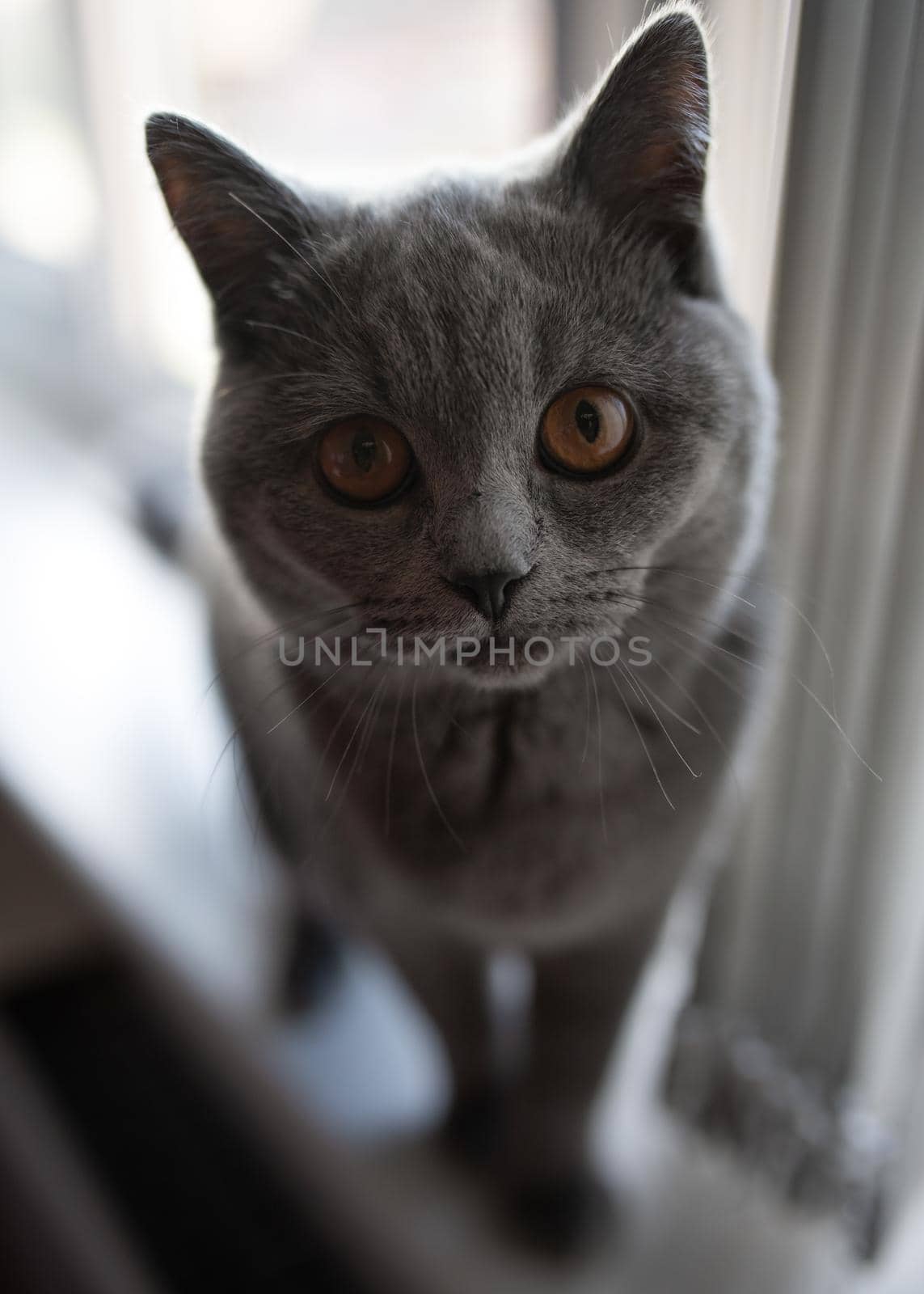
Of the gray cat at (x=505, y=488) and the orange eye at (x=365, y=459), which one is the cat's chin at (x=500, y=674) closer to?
the gray cat at (x=505, y=488)

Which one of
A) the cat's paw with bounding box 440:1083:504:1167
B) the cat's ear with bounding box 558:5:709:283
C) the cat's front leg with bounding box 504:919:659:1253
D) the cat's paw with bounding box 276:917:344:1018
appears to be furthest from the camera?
the cat's paw with bounding box 276:917:344:1018

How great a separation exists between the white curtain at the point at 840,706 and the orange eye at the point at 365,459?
269 mm

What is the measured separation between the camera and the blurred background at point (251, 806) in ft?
2.06

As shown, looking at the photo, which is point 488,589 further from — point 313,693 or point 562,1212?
point 562,1212

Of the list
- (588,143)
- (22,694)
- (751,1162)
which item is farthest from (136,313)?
(751,1162)

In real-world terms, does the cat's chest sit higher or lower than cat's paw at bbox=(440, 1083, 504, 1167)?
higher

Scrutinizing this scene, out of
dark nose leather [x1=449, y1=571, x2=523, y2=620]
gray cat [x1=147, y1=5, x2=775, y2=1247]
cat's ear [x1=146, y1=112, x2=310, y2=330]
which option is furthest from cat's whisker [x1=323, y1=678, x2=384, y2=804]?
cat's ear [x1=146, y1=112, x2=310, y2=330]

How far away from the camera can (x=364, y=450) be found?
58cm

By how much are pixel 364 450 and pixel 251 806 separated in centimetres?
45

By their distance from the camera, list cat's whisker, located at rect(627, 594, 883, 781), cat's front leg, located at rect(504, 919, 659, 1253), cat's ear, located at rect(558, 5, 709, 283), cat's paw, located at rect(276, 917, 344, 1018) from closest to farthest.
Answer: cat's ear, located at rect(558, 5, 709, 283), cat's whisker, located at rect(627, 594, 883, 781), cat's front leg, located at rect(504, 919, 659, 1253), cat's paw, located at rect(276, 917, 344, 1018)

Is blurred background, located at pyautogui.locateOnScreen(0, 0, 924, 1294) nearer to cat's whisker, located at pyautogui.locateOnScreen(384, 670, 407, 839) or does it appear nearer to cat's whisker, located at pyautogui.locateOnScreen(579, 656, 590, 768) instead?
cat's whisker, located at pyautogui.locateOnScreen(579, 656, 590, 768)

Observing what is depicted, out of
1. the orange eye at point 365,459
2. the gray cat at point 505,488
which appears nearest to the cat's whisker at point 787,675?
the gray cat at point 505,488

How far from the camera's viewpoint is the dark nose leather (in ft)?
1.70

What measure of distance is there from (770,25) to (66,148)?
51.6 inches
